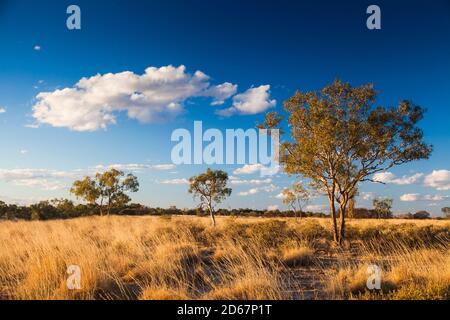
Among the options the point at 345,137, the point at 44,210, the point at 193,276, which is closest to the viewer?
the point at 193,276

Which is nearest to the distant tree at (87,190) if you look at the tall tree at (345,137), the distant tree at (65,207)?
the distant tree at (65,207)

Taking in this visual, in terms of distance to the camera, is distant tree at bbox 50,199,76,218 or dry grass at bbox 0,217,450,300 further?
distant tree at bbox 50,199,76,218

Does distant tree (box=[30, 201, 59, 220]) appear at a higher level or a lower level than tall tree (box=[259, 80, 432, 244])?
lower

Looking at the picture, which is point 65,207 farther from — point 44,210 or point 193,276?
point 193,276

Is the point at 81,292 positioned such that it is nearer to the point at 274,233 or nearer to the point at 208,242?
the point at 208,242

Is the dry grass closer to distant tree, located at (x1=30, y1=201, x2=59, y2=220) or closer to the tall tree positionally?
the tall tree

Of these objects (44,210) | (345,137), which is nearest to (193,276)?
(345,137)

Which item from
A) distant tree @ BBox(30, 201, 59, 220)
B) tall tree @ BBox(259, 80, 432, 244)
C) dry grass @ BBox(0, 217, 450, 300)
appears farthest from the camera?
distant tree @ BBox(30, 201, 59, 220)

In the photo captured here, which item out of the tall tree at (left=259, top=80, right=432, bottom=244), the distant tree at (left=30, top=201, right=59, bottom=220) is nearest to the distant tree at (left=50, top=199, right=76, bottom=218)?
the distant tree at (left=30, top=201, right=59, bottom=220)

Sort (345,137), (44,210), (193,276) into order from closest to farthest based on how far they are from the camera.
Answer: (193,276) < (345,137) < (44,210)

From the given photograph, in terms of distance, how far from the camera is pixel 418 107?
747 inches

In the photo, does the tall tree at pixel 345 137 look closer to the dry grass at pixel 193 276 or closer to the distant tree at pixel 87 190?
the dry grass at pixel 193 276

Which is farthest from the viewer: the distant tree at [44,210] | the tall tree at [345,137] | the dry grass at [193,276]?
the distant tree at [44,210]
